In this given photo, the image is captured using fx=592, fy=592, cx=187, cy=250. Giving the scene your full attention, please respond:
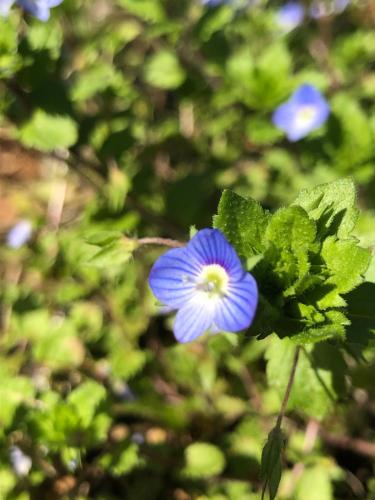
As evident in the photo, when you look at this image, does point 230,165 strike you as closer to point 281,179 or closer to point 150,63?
point 281,179

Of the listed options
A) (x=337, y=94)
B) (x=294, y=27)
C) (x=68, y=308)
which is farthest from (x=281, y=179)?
(x=68, y=308)

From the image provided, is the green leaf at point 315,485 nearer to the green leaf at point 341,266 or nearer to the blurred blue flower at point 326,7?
the green leaf at point 341,266

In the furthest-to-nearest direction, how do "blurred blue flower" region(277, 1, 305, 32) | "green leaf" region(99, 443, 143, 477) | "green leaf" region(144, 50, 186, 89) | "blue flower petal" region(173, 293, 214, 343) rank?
"blurred blue flower" region(277, 1, 305, 32) < "green leaf" region(144, 50, 186, 89) < "green leaf" region(99, 443, 143, 477) < "blue flower petal" region(173, 293, 214, 343)

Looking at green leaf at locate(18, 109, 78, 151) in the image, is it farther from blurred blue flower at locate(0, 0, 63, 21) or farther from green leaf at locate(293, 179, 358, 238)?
green leaf at locate(293, 179, 358, 238)

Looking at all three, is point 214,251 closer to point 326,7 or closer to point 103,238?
point 103,238

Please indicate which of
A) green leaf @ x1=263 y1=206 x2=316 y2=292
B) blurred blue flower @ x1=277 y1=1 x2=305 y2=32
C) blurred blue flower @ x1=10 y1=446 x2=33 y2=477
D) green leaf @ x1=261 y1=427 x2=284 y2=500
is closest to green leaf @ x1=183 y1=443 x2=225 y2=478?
blurred blue flower @ x1=10 y1=446 x2=33 y2=477

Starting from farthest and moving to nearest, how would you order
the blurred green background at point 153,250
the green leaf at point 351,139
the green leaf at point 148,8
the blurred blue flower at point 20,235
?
1. the blurred blue flower at point 20,235
2. the green leaf at point 148,8
3. the green leaf at point 351,139
4. the blurred green background at point 153,250

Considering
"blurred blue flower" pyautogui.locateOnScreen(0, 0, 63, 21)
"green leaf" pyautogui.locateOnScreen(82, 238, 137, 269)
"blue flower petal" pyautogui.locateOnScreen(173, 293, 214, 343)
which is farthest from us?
"blurred blue flower" pyautogui.locateOnScreen(0, 0, 63, 21)

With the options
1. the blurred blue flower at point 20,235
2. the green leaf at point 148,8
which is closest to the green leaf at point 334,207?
the green leaf at point 148,8
